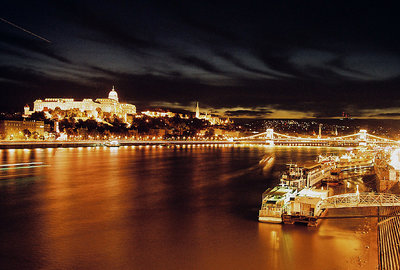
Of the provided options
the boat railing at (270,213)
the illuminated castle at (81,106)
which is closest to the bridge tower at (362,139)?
the illuminated castle at (81,106)

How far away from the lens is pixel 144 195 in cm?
1403

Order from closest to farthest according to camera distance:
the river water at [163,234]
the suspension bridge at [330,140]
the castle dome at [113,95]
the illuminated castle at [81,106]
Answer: the river water at [163,234]
the suspension bridge at [330,140]
the illuminated castle at [81,106]
the castle dome at [113,95]

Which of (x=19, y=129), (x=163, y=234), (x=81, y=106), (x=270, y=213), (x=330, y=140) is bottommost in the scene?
Result: (x=163, y=234)

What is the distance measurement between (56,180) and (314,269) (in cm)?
1521

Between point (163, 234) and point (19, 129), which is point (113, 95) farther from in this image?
point (163, 234)

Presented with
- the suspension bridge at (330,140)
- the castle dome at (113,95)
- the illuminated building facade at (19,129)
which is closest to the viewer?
the illuminated building facade at (19,129)

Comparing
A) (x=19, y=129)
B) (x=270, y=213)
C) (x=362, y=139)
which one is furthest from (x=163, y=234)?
(x=362, y=139)

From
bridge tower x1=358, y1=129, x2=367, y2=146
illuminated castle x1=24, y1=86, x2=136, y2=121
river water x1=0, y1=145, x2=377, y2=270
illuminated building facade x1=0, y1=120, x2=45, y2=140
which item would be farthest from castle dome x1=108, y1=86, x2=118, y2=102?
river water x1=0, y1=145, x2=377, y2=270

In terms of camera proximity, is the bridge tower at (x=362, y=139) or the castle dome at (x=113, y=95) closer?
the bridge tower at (x=362, y=139)

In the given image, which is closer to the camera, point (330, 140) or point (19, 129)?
point (19, 129)

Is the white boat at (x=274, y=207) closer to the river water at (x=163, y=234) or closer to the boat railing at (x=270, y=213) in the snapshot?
the boat railing at (x=270, y=213)

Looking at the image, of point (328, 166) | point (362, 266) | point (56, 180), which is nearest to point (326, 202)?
point (362, 266)

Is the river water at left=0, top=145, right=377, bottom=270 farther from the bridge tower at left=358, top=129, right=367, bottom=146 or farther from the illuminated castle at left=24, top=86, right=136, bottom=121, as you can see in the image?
the illuminated castle at left=24, top=86, right=136, bottom=121

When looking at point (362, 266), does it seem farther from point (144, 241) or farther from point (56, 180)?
point (56, 180)
